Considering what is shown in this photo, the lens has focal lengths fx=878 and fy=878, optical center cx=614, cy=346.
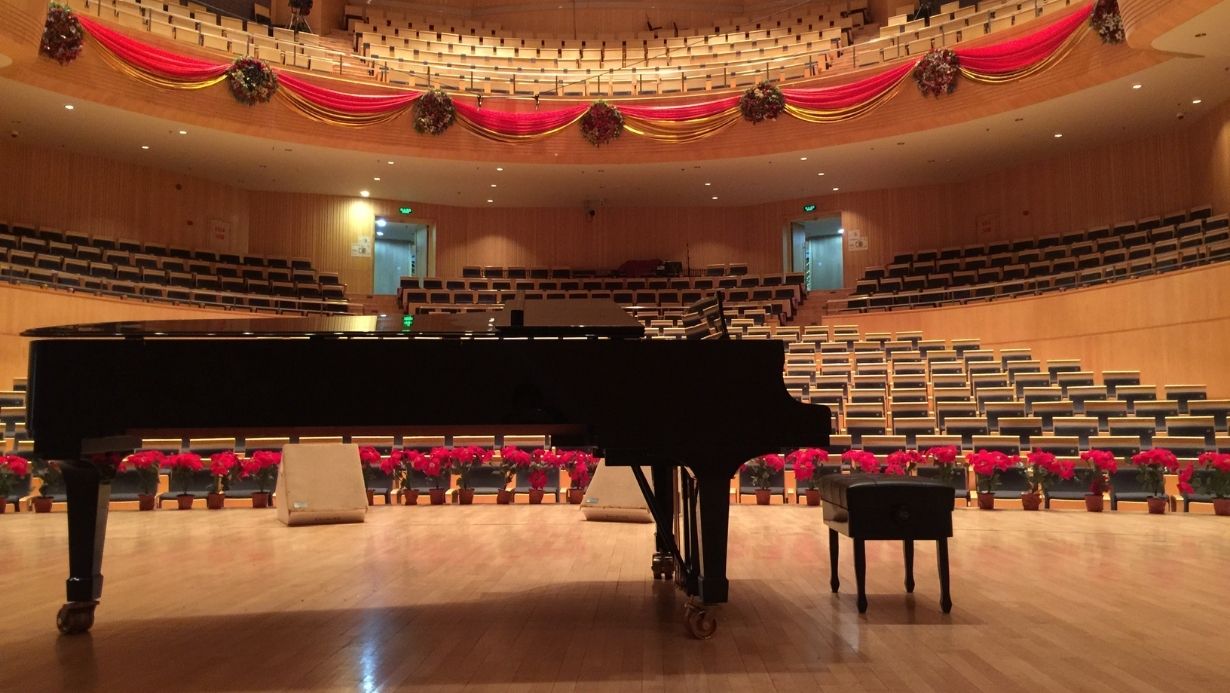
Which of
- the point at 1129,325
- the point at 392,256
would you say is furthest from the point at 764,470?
the point at 392,256

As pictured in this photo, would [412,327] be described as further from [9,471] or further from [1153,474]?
[1153,474]

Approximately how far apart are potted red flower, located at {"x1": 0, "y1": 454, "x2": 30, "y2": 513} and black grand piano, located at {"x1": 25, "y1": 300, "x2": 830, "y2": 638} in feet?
15.3

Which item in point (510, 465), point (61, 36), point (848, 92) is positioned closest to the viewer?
point (510, 465)

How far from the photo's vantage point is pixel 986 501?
6969mm

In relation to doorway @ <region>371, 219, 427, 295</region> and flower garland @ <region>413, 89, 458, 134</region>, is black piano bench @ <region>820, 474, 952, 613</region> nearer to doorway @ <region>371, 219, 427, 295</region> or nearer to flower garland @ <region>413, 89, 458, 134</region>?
flower garland @ <region>413, 89, 458, 134</region>

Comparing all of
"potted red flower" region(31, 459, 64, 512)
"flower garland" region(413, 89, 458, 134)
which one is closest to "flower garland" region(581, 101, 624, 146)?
"flower garland" region(413, 89, 458, 134)

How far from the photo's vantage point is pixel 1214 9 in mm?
8602

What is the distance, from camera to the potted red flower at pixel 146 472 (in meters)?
7.01

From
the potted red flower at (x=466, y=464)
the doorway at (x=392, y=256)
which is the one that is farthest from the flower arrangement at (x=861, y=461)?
the doorway at (x=392, y=256)

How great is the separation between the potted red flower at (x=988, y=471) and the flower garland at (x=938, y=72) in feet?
22.1

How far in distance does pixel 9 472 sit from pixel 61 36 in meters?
6.34

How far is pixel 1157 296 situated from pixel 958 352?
2.35m

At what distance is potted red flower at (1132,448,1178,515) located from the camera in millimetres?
6477

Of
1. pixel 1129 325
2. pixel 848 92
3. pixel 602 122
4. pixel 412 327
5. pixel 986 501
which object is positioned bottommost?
pixel 986 501
